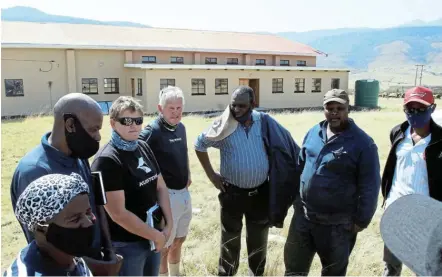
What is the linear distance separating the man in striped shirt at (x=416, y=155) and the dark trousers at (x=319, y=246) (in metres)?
0.40

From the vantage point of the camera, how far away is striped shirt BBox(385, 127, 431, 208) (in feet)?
10.4

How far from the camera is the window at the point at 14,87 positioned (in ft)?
73.6

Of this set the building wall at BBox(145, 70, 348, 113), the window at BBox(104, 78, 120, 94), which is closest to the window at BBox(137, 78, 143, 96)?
the building wall at BBox(145, 70, 348, 113)

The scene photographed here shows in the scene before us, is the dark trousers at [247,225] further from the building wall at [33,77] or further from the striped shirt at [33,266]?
the building wall at [33,77]

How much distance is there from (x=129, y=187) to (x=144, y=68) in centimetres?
2146

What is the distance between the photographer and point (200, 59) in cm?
2783

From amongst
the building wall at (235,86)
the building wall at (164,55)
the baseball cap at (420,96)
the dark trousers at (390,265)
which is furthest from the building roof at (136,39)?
the dark trousers at (390,265)

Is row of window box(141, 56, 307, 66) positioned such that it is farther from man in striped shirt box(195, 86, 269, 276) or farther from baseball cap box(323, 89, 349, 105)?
baseball cap box(323, 89, 349, 105)

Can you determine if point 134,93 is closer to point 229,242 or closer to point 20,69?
point 20,69

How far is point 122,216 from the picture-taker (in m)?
2.73

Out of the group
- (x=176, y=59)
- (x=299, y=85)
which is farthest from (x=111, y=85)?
(x=299, y=85)

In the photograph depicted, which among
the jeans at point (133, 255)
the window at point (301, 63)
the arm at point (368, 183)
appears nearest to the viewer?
the jeans at point (133, 255)

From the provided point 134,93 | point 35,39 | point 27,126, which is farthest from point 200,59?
point 27,126

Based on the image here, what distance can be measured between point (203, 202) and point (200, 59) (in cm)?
2197
